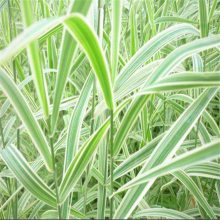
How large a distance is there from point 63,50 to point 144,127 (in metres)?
0.40

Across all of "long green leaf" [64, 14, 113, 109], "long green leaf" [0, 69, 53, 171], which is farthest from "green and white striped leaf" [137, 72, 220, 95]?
"long green leaf" [0, 69, 53, 171]

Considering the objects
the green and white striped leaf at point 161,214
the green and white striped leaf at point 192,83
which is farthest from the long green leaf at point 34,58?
the green and white striped leaf at point 161,214

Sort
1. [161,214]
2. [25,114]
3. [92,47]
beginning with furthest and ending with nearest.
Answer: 1. [161,214]
2. [25,114]
3. [92,47]

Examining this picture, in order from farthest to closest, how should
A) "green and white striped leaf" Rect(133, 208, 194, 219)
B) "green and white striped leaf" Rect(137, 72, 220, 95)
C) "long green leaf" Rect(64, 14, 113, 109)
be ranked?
"green and white striped leaf" Rect(133, 208, 194, 219) → "green and white striped leaf" Rect(137, 72, 220, 95) → "long green leaf" Rect(64, 14, 113, 109)

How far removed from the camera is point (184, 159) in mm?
462

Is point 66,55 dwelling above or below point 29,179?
above

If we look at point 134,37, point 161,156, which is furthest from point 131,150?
point 161,156

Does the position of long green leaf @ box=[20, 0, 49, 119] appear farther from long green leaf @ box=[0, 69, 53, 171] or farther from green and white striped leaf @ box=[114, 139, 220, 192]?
green and white striped leaf @ box=[114, 139, 220, 192]

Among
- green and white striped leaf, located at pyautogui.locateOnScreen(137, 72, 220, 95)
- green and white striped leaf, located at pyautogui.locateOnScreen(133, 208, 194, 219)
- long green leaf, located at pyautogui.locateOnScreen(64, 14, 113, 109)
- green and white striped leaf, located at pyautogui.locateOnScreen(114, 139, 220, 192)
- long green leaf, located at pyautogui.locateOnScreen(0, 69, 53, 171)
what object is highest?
green and white striped leaf, located at pyautogui.locateOnScreen(137, 72, 220, 95)

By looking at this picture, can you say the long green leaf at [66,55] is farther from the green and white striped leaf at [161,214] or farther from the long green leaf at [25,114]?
the green and white striped leaf at [161,214]

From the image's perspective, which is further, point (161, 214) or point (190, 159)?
point (161, 214)

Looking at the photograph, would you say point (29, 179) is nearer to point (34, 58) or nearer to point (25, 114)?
point (25, 114)

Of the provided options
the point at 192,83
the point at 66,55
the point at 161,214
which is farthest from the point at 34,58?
the point at 161,214

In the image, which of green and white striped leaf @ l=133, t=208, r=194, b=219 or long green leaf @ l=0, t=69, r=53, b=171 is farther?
green and white striped leaf @ l=133, t=208, r=194, b=219
